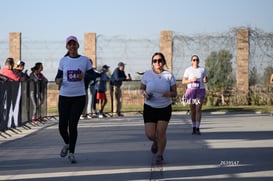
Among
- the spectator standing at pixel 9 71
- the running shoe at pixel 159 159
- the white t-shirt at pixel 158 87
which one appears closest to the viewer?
the running shoe at pixel 159 159

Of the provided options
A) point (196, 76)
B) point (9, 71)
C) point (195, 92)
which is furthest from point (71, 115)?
point (9, 71)

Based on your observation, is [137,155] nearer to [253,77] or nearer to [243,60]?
[243,60]

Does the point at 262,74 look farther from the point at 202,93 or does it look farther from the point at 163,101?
the point at 163,101

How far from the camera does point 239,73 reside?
30406 millimetres

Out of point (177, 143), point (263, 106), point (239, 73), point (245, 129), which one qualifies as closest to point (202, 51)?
point (239, 73)

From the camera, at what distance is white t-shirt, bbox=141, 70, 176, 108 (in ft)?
36.0

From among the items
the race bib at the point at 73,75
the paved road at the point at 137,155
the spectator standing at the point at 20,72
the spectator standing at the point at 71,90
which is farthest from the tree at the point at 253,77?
the race bib at the point at 73,75

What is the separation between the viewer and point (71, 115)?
11211 mm

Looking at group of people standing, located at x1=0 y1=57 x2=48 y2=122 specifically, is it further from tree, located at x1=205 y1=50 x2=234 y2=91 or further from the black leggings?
tree, located at x1=205 y1=50 x2=234 y2=91

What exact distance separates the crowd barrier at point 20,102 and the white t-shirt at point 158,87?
17.1ft

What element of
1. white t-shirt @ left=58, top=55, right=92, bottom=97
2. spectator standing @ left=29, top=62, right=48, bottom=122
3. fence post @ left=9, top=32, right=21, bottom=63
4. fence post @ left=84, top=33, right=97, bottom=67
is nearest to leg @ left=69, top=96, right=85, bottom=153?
white t-shirt @ left=58, top=55, right=92, bottom=97

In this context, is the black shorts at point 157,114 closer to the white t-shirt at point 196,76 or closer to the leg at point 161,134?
the leg at point 161,134

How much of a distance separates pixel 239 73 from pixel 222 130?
13.5 meters

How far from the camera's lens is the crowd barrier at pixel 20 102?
15.7 m
